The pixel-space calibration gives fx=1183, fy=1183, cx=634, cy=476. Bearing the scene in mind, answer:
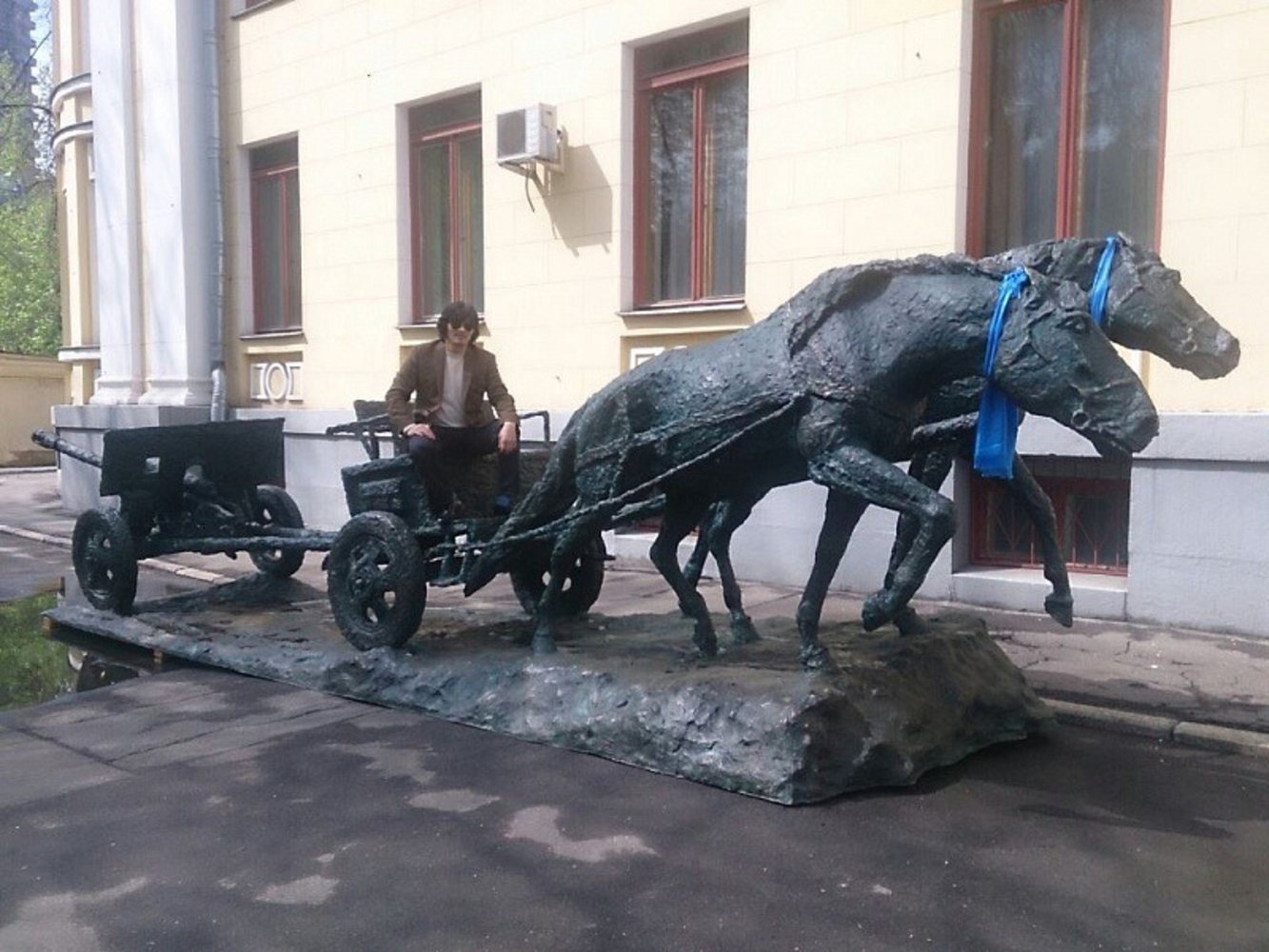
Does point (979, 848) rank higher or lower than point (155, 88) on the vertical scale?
lower

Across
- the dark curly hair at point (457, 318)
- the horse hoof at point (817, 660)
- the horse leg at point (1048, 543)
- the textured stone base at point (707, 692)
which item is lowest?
the textured stone base at point (707, 692)

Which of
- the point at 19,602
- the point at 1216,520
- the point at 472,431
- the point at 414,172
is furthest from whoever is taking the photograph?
the point at 414,172

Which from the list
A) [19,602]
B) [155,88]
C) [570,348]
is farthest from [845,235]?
[155,88]

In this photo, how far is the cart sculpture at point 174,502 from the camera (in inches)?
267

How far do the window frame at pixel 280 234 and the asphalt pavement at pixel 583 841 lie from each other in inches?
305

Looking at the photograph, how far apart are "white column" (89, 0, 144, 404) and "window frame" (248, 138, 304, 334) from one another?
1518mm

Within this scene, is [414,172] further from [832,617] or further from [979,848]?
[979,848]

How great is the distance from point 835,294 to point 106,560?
4764 millimetres

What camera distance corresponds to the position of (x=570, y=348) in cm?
959

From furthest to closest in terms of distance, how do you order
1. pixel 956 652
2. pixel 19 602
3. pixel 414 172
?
pixel 414 172 < pixel 19 602 < pixel 956 652

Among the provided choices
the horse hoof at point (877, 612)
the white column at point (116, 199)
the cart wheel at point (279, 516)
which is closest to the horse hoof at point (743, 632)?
the horse hoof at point (877, 612)

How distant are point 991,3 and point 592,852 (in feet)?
20.2

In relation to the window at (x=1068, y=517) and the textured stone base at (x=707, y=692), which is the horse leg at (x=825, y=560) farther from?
the window at (x=1068, y=517)

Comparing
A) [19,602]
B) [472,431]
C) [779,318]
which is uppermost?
[779,318]
